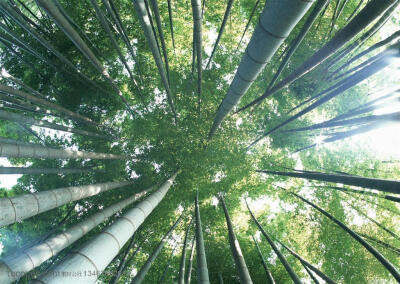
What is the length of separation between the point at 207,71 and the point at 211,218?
19.9 feet

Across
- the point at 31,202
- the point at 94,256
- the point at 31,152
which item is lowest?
the point at 94,256

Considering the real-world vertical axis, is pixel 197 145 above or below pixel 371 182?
above

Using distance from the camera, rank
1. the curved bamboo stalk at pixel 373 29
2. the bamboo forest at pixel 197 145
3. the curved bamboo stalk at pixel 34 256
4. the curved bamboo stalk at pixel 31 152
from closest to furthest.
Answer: the curved bamboo stalk at pixel 34 256
the curved bamboo stalk at pixel 373 29
the curved bamboo stalk at pixel 31 152
the bamboo forest at pixel 197 145

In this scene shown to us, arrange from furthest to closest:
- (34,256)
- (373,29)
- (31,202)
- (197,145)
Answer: (197,145) → (373,29) → (34,256) → (31,202)

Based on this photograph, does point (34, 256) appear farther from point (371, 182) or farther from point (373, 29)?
point (373, 29)

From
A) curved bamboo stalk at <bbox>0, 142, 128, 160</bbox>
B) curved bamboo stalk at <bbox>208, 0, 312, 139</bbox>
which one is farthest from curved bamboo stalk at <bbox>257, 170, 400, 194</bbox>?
curved bamboo stalk at <bbox>0, 142, 128, 160</bbox>

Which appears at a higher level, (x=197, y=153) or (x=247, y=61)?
(x=247, y=61)

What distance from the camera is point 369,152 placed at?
949 centimetres

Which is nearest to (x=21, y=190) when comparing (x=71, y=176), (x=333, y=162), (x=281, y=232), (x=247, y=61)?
(x=71, y=176)

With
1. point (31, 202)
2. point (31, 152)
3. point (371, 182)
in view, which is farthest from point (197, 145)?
point (371, 182)

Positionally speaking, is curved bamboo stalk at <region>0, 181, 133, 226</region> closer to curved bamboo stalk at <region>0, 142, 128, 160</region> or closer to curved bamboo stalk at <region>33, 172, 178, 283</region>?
curved bamboo stalk at <region>0, 142, 128, 160</region>

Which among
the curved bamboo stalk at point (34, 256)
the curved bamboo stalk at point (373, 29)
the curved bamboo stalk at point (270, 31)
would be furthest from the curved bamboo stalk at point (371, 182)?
the curved bamboo stalk at point (34, 256)

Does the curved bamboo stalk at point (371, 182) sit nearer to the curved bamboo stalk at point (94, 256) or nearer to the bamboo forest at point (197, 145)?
the curved bamboo stalk at point (94, 256)

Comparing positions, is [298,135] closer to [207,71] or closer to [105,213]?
[207,71]
